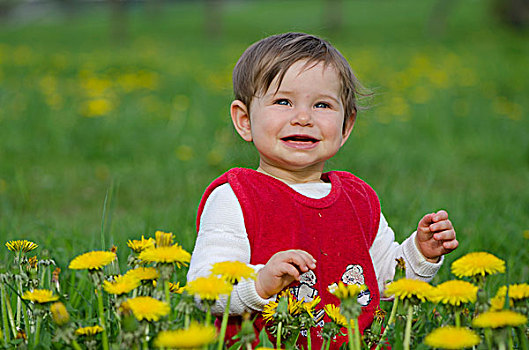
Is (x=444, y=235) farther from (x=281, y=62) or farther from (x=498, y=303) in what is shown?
(x=281, y=62)

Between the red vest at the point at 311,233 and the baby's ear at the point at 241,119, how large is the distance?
0.62 ft

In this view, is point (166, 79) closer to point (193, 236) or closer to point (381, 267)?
point (193, 236)

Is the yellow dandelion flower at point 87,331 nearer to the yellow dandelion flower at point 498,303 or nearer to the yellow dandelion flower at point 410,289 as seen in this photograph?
the yellow dandelion flower at point 410,289

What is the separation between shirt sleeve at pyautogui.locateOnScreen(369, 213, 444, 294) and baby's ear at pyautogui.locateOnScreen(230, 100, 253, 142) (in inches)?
19.7

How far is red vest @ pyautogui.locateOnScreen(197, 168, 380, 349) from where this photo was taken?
1741 mm

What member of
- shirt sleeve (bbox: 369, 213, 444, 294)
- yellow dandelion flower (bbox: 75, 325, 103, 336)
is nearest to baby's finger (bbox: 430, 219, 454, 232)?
shirt sleeve (bbox: 369, 213, 444, 294)

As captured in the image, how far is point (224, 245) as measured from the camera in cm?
170

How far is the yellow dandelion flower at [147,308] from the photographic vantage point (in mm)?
1235

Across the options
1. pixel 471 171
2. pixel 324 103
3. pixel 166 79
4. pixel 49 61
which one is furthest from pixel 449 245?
pixel 49 61

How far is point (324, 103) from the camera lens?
1897 millimetres

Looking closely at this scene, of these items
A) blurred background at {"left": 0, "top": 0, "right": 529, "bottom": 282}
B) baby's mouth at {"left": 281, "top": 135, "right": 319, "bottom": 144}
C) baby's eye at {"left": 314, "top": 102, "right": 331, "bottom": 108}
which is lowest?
blurred background at {"left": 0, "top": 0, "right": 529, "bottom": 282}

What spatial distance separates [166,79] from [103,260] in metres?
6.46

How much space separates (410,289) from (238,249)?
53cm

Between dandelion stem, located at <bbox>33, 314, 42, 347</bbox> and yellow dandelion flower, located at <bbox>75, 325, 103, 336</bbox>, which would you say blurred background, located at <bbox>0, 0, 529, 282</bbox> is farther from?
yellow dandelion flower, located at <bbox>75, 325, 103, 336</bbox>
